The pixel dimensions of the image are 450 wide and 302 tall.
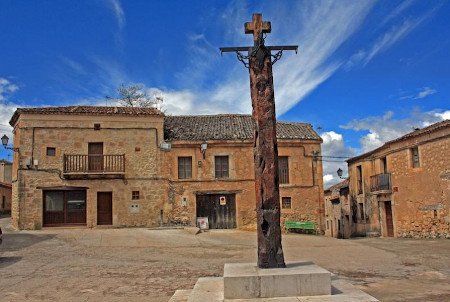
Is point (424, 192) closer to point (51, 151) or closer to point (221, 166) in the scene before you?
point (221, 166)

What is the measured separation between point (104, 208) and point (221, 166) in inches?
237

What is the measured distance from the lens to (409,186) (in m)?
20.9

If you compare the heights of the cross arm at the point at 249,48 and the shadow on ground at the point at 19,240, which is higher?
the cross arm at the point at 249,48

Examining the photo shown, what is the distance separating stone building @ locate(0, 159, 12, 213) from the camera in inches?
1180

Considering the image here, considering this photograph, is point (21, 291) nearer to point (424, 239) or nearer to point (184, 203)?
point (184, 203)

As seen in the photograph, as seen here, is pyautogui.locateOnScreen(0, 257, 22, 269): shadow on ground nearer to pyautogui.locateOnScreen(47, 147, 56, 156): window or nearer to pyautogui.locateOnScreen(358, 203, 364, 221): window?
pyautogui.locateOnScreen(47, 147, 56, 156): window

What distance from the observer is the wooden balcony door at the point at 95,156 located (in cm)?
2111

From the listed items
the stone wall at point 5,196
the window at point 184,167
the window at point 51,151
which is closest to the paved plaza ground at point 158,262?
the window at point 184,167

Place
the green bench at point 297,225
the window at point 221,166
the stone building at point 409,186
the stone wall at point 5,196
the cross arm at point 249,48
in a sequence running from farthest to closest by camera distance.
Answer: the stone wall at point 5,196, the window at point 221,166, the green bench at point 297,225, the stone building at point 409,186, the cross arm at point 249,48

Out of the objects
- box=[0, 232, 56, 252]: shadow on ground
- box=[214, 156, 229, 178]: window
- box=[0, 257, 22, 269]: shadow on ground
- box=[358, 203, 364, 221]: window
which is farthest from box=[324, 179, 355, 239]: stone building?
box=[0, 257, 22, 269]: shadow on ground

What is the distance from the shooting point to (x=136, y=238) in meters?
17.5

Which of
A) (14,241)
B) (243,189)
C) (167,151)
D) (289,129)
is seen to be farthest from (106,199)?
(289,129)

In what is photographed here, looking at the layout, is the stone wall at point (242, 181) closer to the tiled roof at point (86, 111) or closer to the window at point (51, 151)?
the tiled roof at point (86, 111)

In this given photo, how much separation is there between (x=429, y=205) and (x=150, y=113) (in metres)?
13.5
